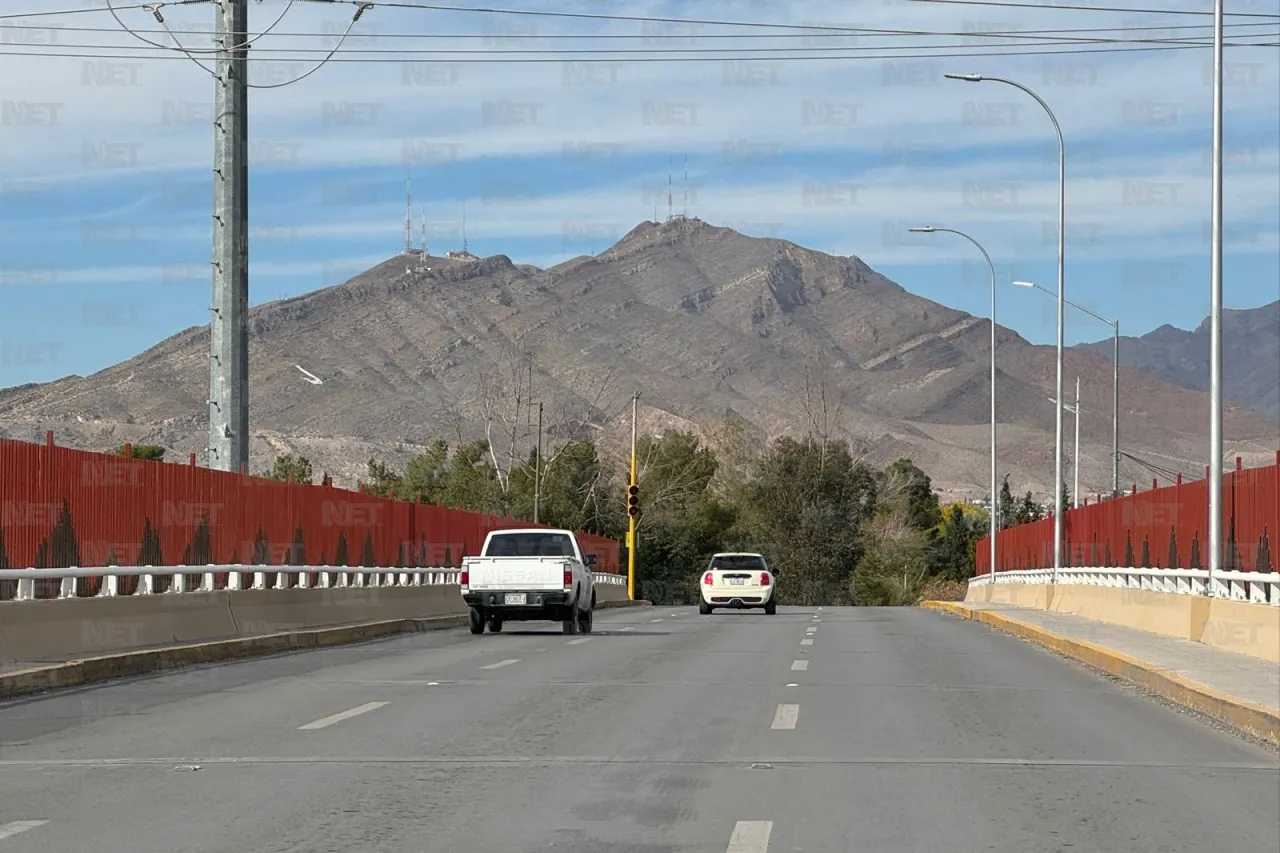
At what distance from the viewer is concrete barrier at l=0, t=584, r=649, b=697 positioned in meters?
17.7

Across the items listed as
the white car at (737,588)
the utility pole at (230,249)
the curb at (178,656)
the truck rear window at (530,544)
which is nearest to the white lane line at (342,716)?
the curb at (178,656)

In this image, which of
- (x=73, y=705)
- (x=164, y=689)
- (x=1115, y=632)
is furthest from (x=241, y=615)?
(x=1115, y=632)

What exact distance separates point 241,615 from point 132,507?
2.24 metres

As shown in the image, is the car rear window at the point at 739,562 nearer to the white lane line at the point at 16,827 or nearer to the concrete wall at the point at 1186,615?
the concrete wall at the point at 1186,615

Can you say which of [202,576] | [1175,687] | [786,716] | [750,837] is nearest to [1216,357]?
[1175,687]

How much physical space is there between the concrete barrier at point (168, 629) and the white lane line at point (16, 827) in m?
7.44

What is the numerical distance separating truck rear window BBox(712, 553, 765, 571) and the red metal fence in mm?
10886

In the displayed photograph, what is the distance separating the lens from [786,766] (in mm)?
11727

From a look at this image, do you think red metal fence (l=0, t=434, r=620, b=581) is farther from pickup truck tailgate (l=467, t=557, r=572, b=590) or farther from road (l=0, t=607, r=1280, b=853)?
pickup truck tailgate (l=467, t=557, r=572, b=590)

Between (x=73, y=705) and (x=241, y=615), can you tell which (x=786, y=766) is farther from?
(x=241, y=615)

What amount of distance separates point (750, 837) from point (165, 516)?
1690 centimetres

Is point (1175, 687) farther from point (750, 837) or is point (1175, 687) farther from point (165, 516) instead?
point (165, 516)

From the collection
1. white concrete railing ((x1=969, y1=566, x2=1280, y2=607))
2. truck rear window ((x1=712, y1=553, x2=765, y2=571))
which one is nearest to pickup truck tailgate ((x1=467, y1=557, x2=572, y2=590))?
white concrete railing ((x1=969, y1=566, x2=1280, y2=607))

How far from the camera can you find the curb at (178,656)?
16969 millimetres
